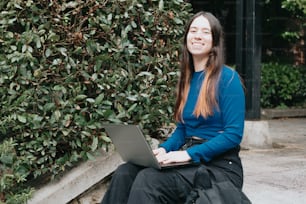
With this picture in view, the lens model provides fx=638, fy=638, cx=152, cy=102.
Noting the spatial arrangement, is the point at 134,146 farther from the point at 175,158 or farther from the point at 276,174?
the point at 276,174

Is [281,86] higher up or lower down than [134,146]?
lower down

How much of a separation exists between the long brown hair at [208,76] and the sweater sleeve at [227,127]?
65mm

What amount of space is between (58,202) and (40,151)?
41 cm

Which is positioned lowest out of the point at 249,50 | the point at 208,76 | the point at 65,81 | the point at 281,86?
the point at 281,86

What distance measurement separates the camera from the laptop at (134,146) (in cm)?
319

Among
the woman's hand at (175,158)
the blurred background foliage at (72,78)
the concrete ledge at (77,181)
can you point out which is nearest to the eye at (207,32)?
the woman's hand at (175,158)

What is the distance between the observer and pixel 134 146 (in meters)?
3.29

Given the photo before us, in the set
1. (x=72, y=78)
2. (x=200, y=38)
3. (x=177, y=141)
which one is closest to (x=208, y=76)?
(x=200, y=38)

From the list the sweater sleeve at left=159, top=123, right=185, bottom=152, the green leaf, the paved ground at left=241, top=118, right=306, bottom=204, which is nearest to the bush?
the paved ground at left=241, top=118, right=306, bottom=204

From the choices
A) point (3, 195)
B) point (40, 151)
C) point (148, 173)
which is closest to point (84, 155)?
point (40, 151)

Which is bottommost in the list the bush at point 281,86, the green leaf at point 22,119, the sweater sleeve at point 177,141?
the bush at point 281,86

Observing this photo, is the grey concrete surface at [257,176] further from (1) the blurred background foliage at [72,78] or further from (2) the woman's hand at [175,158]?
(2) the woman's hand at [175,158]

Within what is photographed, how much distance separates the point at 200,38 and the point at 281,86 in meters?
9.77

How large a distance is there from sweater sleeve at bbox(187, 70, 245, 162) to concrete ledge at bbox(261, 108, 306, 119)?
29.3 ft
